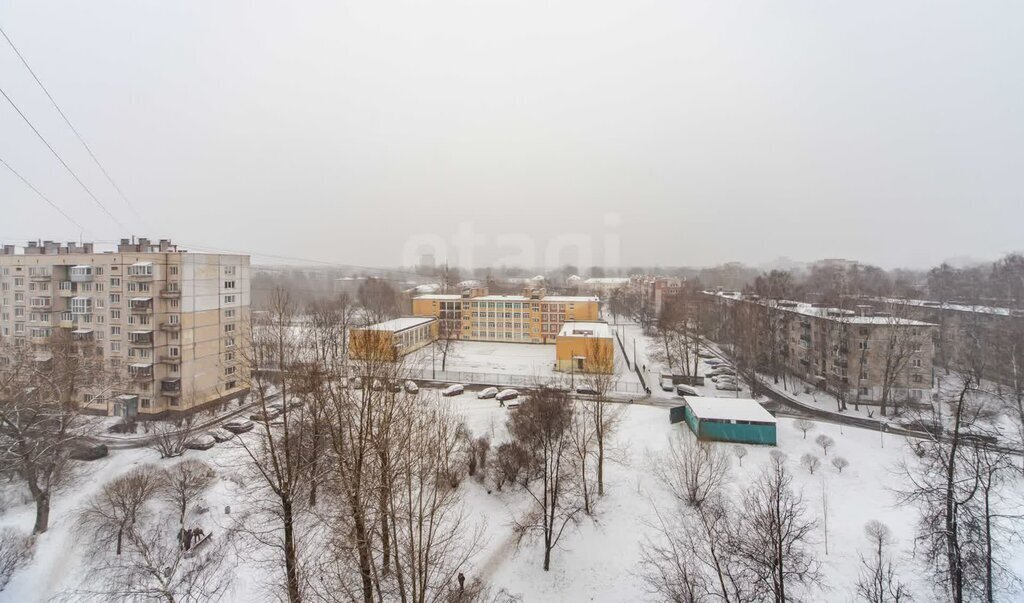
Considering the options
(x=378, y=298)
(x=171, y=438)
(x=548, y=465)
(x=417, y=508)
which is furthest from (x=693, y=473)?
(x=378, y=298)

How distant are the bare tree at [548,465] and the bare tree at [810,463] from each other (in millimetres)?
5654

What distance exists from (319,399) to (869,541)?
10040mm

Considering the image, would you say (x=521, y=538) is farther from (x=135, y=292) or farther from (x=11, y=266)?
(x=11, y=266)

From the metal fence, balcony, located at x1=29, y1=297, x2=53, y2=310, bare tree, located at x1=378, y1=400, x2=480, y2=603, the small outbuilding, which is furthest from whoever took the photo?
the metal fence

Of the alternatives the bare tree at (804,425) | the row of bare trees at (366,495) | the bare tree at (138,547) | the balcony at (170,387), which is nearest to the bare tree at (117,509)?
the bare tree at (138,547)

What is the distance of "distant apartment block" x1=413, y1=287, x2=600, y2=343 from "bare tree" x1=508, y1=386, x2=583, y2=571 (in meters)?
16.2

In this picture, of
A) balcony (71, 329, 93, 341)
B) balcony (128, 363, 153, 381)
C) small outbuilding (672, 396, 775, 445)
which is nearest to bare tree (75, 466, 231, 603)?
balcony (128, 363, 153, 381)

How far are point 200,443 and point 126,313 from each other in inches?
233

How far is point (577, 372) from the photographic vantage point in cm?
1942

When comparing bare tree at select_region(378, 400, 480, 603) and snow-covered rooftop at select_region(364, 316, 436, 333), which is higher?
snow-covered rooftop at select_region(364, 316, 436, 333)

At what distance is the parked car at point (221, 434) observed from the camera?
1196 centimetres

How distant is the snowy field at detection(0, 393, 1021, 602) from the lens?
701cm

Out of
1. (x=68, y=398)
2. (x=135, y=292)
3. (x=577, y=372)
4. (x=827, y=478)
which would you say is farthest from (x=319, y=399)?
(x=577, y=372)

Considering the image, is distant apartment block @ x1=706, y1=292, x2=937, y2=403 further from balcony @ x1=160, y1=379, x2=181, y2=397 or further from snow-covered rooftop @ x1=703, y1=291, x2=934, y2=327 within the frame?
balcony @ x1=160, y1=379, x2=181, y2=397
